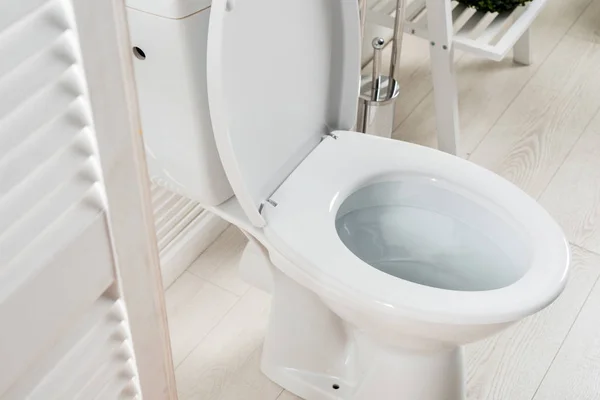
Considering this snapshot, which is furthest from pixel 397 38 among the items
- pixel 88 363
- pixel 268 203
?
pixel 88 363

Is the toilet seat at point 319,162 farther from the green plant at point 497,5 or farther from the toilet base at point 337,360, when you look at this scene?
the green plant at point 497,5

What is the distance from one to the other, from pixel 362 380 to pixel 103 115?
870 mm

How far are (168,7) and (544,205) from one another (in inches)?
46.7

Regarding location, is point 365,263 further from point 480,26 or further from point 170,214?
point 480,26

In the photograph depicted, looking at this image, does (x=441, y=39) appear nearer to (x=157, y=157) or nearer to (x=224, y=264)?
(x=224, y=264)

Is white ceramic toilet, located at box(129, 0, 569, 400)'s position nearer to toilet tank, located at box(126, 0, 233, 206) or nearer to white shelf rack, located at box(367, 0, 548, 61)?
toilet tank, located at box(126, 0, 233, 206)

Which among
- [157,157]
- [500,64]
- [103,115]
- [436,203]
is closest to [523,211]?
[436,203]

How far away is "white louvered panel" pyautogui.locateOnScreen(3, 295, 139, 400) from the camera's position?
65cm

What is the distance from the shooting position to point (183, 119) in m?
1.07

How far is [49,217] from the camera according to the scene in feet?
1.90

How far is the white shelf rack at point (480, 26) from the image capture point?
5.74 ft

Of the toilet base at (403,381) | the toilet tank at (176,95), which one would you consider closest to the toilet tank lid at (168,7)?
the toilet tank at (176,95)

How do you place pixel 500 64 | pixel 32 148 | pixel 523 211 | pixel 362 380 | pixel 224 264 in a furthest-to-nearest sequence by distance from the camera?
pixel 500 64, pixel 224 264, pixel 362 380, pixel 523 211, pixel 32 148

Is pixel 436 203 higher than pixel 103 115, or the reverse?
pixel 103 115
